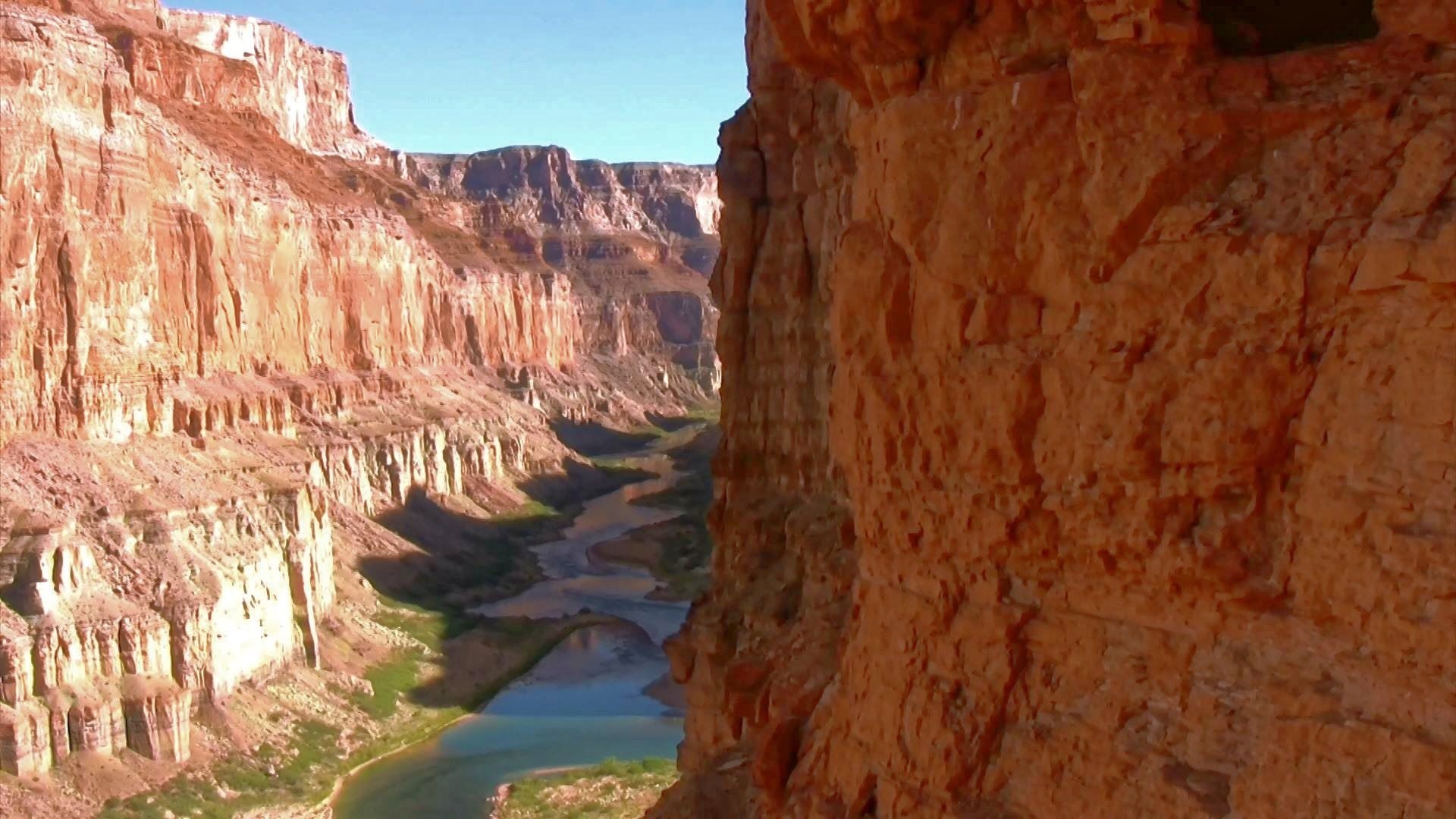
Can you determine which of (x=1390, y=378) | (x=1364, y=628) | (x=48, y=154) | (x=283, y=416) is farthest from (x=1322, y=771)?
(x=283, y=416)

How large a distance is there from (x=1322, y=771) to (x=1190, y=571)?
1.03 m

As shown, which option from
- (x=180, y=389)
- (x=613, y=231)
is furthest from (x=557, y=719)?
(x=613, y=231)

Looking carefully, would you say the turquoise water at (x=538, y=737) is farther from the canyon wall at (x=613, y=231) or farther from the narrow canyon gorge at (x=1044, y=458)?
the canyon wall at (x=613, y=231)

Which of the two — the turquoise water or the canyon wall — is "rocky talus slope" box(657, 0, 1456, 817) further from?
the canyon wall

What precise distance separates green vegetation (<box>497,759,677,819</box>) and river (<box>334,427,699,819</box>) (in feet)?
3.51

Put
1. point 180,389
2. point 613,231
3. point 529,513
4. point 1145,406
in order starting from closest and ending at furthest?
point 1145,406, point 180,389, point 529,513, point 613,231

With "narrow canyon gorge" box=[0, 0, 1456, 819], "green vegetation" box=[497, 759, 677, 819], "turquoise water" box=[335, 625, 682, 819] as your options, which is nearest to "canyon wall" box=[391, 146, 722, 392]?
"turquoise water" box=[335, 625, 682, 819]

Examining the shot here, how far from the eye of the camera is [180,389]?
130 feet

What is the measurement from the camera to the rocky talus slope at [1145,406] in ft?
16.9

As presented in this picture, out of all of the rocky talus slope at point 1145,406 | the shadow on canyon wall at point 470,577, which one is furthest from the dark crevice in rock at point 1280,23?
the shadow on canyon wall at point 470,577

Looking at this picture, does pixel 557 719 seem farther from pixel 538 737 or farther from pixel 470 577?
pixel 470 577

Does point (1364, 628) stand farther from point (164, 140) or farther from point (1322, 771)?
point (164, 140)

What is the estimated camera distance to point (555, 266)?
131875mm

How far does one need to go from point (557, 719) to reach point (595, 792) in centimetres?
861
